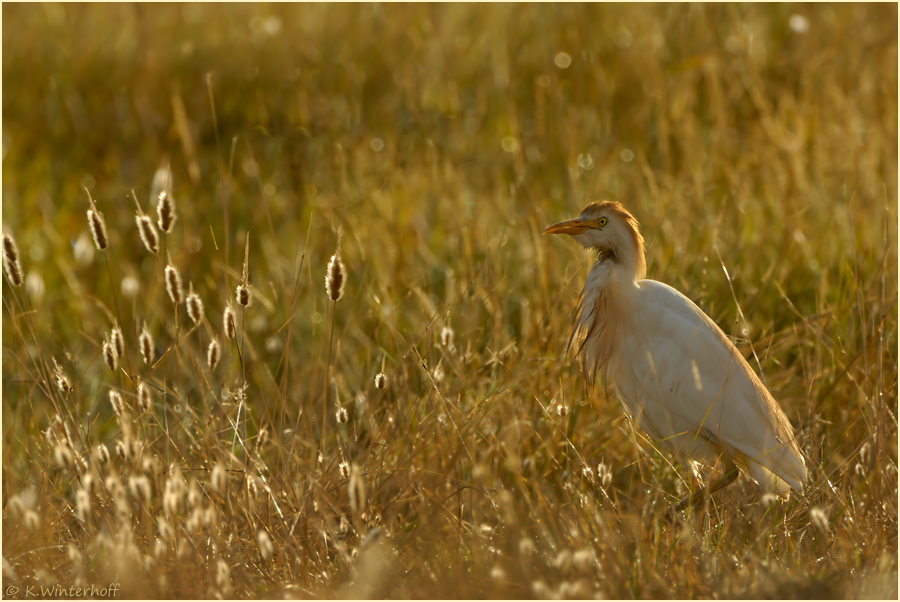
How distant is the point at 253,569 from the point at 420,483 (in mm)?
517

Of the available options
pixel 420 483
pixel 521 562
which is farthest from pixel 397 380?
pixel 521 562

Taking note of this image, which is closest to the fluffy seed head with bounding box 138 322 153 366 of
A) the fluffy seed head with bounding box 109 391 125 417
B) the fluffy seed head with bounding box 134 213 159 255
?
the fluffy seed head with bounding box 109 391 125 417

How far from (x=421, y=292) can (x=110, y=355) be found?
131cm

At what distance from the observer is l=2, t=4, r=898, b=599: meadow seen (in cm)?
219

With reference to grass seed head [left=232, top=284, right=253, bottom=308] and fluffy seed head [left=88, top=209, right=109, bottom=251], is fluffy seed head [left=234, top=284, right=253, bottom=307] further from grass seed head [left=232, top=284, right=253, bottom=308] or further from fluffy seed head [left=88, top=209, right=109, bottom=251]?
fluffy seed head [left=88, top=209, right=109, bottom=251]

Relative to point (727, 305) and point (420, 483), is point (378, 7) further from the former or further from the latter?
point (420, 483)

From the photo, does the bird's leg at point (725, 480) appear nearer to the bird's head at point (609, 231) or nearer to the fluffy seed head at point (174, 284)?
the bird's head at point (609, 231)

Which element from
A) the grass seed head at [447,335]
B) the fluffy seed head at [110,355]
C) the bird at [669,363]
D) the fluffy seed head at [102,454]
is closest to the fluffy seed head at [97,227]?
the fluffy seed head at [110,355]

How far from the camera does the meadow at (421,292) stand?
219 cm

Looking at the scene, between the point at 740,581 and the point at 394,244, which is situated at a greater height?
the point at 394,244

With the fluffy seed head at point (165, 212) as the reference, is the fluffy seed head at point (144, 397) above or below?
below

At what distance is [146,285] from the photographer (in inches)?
186

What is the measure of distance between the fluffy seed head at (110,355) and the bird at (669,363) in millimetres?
1378

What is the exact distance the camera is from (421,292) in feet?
10.7
